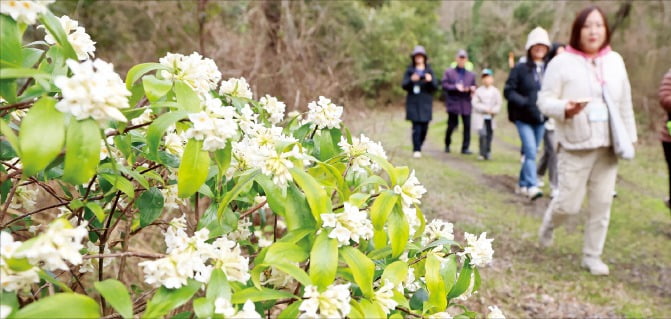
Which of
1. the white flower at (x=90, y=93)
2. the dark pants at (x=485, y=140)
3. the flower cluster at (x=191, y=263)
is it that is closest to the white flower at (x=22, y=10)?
the white flower at (x=90, y=93)

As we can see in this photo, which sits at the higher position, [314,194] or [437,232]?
[314,194]

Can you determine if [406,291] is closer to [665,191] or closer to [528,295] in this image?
[528,295]

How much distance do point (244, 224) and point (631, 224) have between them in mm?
5482

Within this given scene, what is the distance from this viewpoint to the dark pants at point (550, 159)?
636 cm

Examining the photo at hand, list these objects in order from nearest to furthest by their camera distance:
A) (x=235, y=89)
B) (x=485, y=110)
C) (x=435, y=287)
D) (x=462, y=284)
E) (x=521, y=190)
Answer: (x=435, y=287), (x=462, y=284), (x=235, y=89), (x=521, y=190), (x=485, y=110)

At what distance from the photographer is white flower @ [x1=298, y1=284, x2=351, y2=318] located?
97cm

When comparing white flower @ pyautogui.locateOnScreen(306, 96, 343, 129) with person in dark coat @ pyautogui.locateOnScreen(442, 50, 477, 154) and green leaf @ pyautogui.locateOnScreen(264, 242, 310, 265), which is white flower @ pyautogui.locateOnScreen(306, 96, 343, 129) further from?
person in dark coat @ pyautogui.locateOnScreen(442, 50, 477, 154)

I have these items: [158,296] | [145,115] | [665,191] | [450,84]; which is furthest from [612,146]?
[450,84]

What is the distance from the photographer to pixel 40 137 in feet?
2.73

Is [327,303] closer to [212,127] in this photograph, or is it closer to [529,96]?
Answer: [212,127]

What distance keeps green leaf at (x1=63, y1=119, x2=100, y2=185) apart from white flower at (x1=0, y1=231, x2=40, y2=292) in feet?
0.41

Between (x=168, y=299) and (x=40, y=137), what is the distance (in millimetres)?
341

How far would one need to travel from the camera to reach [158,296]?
0.98 m

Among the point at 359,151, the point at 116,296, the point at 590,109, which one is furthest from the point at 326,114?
the point at 590,109
